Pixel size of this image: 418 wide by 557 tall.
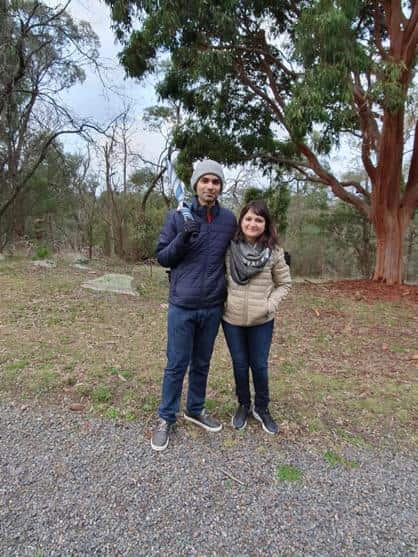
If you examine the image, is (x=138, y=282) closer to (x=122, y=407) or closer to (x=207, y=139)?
(x=207, y=139)

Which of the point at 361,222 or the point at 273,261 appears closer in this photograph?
the point at 273,261

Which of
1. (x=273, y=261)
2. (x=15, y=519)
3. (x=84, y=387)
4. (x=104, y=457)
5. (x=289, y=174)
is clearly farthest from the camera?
(x=289, y=174)

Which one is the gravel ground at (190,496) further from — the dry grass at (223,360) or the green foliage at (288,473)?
the dry grass at (223,360)

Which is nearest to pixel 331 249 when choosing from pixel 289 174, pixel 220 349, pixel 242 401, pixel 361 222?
pixel 361 222

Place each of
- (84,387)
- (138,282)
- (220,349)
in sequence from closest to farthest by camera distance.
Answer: (84,387), (220,349), (138,282)

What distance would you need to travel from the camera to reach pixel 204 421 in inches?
91.3

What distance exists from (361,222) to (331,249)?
2760mm

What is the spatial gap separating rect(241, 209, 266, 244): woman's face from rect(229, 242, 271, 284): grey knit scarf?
60mm

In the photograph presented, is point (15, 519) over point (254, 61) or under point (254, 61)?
under

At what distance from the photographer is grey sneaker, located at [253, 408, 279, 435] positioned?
7.50ft

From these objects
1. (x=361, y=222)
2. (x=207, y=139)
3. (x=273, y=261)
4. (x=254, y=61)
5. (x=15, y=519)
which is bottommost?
(x=15, y=519)

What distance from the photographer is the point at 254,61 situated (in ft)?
23.5

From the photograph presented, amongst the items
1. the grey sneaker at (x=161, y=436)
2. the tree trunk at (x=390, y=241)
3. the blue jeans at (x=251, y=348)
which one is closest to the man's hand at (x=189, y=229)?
the blue jeans at (x=251, y=348)

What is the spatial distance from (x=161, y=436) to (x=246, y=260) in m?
1.14
